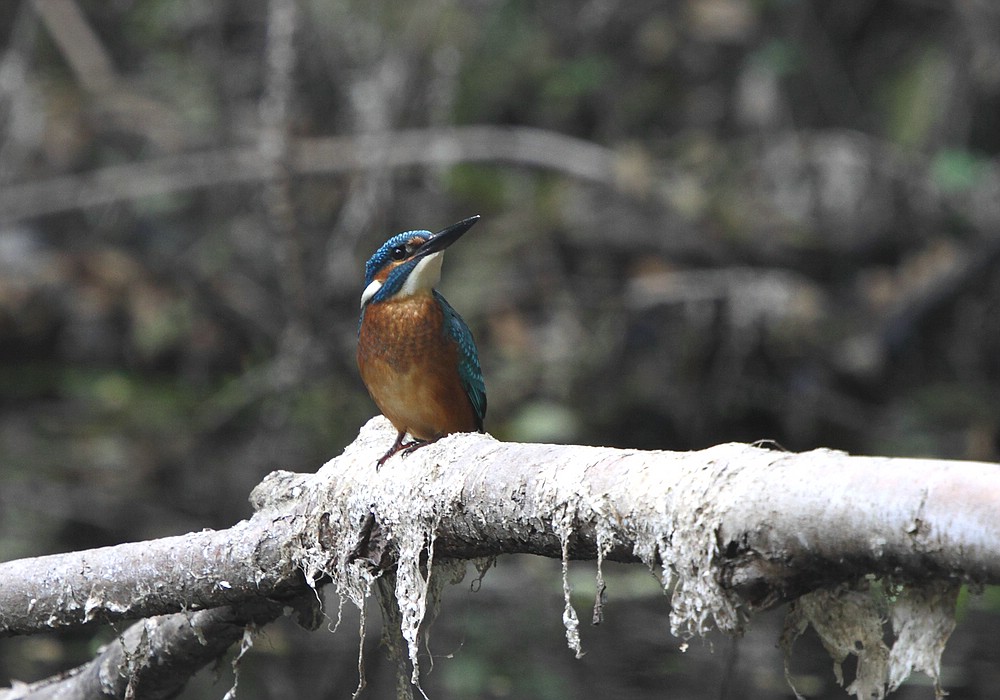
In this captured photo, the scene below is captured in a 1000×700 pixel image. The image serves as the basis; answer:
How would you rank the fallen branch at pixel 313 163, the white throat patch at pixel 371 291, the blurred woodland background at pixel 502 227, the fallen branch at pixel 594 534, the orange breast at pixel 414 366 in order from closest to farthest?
the fallen branch at pixel 594 534, the orange breast at pixel 414 366, the white throat patch at pixel 371 291, the blurred woodland background at pixel 502 227, the fallen branch at pixel 313 163

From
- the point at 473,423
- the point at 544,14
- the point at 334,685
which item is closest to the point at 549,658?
the point at 334,685

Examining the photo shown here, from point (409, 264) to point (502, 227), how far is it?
462cm

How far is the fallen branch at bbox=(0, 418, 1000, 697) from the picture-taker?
4.64ft

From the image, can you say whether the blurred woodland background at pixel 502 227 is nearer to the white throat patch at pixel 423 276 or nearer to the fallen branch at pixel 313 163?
the fallen branch at pixel 313 163

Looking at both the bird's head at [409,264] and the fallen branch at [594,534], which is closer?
the fallen branch at [594,534]

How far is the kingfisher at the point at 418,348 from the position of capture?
3.05 metres

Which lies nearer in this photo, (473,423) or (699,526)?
(699,526)

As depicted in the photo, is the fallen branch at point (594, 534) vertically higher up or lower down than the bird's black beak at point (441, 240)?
lower down

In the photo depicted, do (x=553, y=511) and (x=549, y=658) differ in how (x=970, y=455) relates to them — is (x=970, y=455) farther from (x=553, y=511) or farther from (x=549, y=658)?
(x=553, y=511)

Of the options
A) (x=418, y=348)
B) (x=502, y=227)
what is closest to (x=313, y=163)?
(x=502, y=227)

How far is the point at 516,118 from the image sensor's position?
31.0 feet

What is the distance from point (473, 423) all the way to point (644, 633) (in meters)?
1.66

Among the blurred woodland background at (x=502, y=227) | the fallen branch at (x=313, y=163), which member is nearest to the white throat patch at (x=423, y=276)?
the blurred woodland background at (x=502, y=227)

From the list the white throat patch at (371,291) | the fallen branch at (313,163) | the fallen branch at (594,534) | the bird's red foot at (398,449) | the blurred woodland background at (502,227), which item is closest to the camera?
the fallen branch at (594,534)
